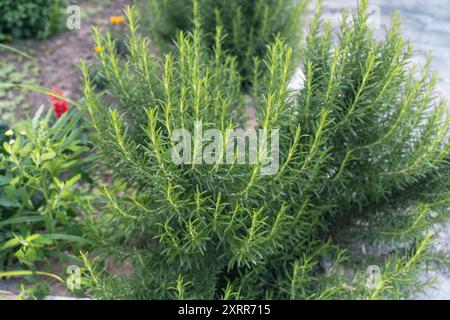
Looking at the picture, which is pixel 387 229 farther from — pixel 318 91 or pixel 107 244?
pixel 107 244

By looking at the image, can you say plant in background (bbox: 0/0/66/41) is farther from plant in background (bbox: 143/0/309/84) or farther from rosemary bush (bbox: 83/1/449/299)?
rosemary bush (bbox: 83/1/449/299)

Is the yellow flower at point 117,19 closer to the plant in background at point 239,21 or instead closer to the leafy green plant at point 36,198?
the plant in background at point 239,21

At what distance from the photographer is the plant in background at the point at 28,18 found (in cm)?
446

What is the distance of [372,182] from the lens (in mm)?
2486

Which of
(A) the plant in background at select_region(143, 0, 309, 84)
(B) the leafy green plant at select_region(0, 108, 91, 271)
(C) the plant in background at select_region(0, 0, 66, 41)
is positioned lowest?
(B) the leafy green plant at select_region(0, 108, 91, 271)

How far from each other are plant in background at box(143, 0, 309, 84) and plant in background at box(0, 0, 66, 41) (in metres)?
1.12

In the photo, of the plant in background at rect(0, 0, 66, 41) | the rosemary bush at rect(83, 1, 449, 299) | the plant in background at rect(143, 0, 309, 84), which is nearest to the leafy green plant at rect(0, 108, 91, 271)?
the rosemary bush at rect(83, 1, 449, 299)

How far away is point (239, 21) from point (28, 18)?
1891 mm

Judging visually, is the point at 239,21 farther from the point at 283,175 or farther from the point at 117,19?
the point at 283,175

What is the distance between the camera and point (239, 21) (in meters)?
3.61

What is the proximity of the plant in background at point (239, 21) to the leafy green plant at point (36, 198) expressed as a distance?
3.65ft

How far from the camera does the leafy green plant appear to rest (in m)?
2.64
